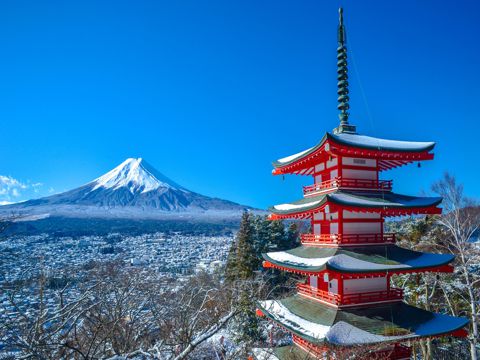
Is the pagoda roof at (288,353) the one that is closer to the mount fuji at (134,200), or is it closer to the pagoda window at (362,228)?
the pagoda window at (362,228)

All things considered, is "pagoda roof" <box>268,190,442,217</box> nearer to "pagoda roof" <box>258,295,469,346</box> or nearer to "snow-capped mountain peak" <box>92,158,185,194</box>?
"pagoda roof" <box>258,295,469,346</box>

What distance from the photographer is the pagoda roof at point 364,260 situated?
9.88 metres

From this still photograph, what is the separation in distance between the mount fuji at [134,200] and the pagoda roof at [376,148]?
377ft

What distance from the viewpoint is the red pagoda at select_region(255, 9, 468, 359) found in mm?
9773

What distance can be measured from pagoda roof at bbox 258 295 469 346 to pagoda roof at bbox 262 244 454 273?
158cm

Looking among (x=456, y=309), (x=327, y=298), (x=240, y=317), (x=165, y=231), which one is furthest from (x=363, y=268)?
(x=165, y=231)

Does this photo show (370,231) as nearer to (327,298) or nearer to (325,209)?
(325,209)

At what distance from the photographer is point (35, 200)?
428ft

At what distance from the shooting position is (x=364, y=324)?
9898 millimetres

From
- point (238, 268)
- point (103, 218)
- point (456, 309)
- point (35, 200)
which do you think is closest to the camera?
point (456, 309)

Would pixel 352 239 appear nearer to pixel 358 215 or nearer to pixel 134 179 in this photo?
pixel 358 215

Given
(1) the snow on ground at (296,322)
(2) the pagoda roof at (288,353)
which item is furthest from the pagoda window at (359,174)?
(2) the pagoda roof at (288,353)

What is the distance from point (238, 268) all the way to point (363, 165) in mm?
20260

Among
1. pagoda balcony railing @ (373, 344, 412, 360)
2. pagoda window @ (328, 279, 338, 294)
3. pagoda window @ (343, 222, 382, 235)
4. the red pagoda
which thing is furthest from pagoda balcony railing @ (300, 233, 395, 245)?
pagoda balcony railing @ (373, 344, 412, 360)
